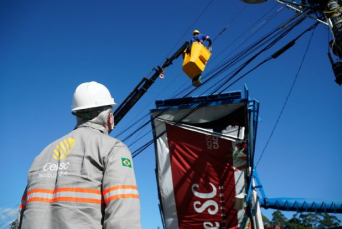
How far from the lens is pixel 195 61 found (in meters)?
6.31

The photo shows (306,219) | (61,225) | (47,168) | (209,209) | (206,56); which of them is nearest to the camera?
(61,225)

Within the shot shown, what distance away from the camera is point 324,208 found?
30.9 ft

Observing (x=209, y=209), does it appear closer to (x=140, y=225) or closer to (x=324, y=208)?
(x=324, y=208)

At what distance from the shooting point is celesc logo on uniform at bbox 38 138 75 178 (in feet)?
5.79

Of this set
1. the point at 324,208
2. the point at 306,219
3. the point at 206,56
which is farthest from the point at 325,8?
the point at 306,219

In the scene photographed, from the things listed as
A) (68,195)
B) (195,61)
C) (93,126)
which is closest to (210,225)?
(195,61)

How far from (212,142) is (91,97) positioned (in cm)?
786

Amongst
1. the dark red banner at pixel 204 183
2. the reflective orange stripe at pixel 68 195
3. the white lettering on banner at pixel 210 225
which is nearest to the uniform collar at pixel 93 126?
the reflective orange stripe at pixel 68 195

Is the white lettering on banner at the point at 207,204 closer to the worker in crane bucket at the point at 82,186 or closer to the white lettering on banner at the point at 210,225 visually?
the white lettering on banner at the point at 210,225

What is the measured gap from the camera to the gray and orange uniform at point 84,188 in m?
1.56

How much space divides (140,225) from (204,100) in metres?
8.53

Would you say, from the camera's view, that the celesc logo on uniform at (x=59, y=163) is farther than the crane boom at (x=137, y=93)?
No

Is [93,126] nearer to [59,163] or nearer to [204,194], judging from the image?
[59,163]

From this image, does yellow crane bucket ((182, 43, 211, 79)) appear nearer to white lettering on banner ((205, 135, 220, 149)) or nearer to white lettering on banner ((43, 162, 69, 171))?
white lettering on banner ((205, 135, 220, 149))
